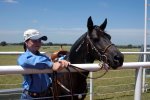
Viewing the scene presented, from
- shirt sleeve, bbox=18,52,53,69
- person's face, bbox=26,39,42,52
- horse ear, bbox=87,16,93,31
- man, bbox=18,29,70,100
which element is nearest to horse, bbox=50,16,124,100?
horse ear, bbox=87,16,93,31

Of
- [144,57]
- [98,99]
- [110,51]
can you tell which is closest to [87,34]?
[110,51]

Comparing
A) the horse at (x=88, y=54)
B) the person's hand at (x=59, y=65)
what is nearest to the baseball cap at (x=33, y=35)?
the person's hand at (x=59, y=65)

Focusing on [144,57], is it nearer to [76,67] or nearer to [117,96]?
[117,96]

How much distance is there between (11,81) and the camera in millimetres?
12773

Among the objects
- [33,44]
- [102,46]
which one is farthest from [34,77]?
[102,46]

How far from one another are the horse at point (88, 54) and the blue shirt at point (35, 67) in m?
0.51

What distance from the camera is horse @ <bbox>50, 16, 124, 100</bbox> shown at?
399 centimetres

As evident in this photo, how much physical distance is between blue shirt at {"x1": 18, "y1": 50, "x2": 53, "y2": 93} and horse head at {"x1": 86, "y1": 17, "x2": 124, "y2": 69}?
932mm

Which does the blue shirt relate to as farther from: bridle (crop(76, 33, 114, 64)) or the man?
bridle (crop(76, 33, 114, 64))

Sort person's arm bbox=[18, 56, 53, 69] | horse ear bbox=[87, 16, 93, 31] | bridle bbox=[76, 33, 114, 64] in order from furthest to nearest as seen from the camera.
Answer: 1. horse ear bbox=[87, 16, 93, 31]
2. bridle bbox=[76, 33, 114, 64]
3. person's arm bbox=[18, 56, 53, 69]

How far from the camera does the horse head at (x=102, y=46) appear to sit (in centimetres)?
404

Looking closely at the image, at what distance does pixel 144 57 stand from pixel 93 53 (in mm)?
6980

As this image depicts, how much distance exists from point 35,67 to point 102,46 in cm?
156

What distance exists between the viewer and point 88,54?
4.52m
